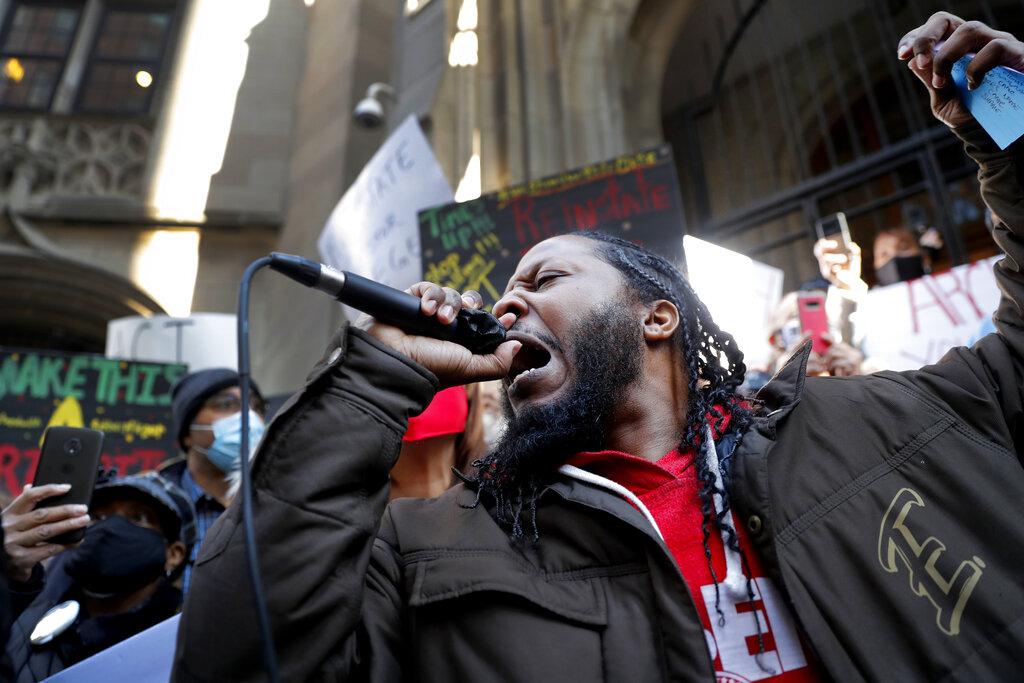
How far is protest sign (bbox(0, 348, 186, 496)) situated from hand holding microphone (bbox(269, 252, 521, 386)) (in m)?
4.39

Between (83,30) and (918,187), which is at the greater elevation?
(83,30)

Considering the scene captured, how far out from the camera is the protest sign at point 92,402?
5.13 meters

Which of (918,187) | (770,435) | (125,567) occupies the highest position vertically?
(918,187)

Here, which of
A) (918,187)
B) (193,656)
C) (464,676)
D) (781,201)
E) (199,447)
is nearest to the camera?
(193,656)

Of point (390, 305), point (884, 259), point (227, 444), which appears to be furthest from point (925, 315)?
point (227, 444)

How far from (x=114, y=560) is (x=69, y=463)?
465mm

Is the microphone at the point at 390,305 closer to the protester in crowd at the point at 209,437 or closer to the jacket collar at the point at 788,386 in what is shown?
the jacket collar at the point at 788,386

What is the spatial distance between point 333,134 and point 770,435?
815 cm

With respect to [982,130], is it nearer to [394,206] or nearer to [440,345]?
[440,345]

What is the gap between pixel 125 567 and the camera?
2305 mm

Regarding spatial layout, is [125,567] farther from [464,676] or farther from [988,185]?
[988,185]

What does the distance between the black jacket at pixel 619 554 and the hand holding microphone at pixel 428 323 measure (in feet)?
0.21

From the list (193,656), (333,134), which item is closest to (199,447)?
(193,656)

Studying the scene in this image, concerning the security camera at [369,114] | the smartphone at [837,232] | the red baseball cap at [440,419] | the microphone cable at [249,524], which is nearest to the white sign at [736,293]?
the smartphone at [837,232]
